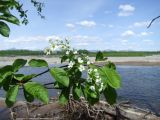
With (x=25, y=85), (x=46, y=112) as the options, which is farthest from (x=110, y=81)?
(x=46, y=112)

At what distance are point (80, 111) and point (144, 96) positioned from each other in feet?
43.6

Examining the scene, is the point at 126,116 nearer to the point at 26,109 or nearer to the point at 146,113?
the point at 146,113

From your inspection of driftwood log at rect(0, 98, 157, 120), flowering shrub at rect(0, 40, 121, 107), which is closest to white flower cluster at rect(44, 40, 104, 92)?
flowering shrub at rect(0, 40, 121, 107)

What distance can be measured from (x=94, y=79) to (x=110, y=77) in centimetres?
15

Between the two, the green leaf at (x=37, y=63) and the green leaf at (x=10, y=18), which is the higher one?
the green leaf at (x=10, y=18)

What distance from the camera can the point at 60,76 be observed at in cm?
236

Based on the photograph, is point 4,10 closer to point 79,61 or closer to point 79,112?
point 79,61

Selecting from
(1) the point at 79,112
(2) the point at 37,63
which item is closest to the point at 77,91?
(2) the point at 37,63

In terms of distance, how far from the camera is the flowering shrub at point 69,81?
2.35 metres

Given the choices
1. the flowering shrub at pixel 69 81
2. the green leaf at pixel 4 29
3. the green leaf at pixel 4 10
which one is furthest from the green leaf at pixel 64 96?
the green leaf at pixel 4 10

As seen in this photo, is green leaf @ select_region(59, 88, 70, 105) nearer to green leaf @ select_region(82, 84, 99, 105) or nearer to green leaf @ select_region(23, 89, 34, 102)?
green leaf @ select_region(82, 84, 99, 105)

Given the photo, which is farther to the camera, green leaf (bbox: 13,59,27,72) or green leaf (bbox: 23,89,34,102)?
green leaf (bbox: 13,59,27,72)

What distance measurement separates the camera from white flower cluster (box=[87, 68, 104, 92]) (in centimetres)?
247

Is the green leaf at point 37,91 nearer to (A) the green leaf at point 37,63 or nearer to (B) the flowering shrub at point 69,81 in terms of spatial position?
(B) the flowering shrub at point 69,81
